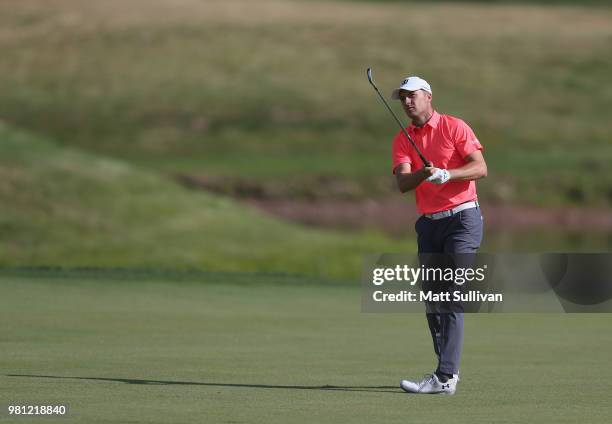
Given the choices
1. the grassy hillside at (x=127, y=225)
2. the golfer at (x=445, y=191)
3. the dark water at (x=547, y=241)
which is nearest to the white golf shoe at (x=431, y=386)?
the golfer at (x=445, y=191)

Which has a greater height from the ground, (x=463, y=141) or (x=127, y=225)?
(x=127, y=225)

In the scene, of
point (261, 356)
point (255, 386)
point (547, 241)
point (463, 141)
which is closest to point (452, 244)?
point (463, 141)

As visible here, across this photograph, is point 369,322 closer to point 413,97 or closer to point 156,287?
point 156,287

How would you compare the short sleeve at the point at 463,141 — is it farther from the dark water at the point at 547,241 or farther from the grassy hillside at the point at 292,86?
the grassy hillside at the point at 292,86

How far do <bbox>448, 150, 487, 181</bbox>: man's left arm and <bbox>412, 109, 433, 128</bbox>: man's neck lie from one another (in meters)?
0.33

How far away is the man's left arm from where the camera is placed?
917cm

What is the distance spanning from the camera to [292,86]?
71.8 m

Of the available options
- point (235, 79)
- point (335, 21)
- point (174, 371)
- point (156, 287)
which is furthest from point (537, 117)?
point (174, 371)

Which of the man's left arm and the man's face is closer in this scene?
the man's left arm

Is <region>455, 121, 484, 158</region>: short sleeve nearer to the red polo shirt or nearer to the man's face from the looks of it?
the red polo shirt

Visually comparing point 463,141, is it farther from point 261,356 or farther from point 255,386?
point 261,356

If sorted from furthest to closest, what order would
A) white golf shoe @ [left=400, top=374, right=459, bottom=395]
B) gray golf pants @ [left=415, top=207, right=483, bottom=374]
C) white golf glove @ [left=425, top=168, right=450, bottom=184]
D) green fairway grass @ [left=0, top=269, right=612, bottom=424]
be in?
gray golf pants @ [left=415, top=207, right=483, bottom=374] < white golf shoe @ [left=400, top=374, right=459, bottom=395] < white golf glove @ [left=425, top=168, right=450, bottom=184] < green fairway grass @ [left=0, top=269, right=612, bottom=424]

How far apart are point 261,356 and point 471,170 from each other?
Answer: 2.39 m

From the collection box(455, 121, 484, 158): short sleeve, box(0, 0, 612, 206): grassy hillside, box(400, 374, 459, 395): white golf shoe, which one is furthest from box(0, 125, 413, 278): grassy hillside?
box(0, 0, 612, 206): grassy hillside
